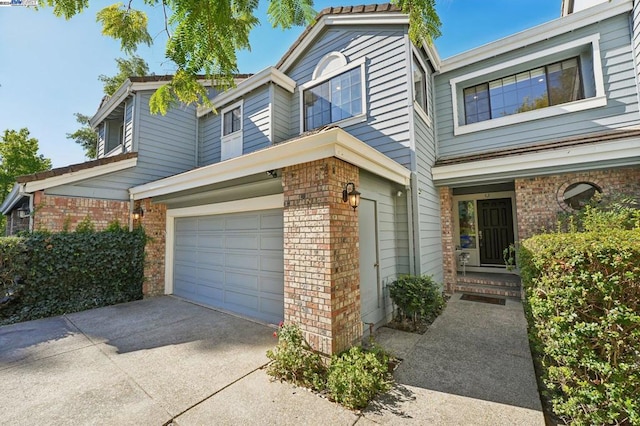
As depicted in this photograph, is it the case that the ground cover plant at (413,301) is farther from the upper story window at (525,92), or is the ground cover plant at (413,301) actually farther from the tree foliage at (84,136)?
the tree foliage at (84,136)

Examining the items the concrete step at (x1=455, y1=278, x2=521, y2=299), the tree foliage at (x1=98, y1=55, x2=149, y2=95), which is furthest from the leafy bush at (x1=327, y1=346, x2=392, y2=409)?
the tree foliage at (x1=98, y1=55, x2=149, y2=95)

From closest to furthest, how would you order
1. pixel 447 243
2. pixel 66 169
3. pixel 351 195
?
1. pixel 351 195
2. pixel 66 169
3. pixel 447 243

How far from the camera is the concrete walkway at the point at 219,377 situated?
262 centimetres

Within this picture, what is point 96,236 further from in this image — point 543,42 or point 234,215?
point 543,42

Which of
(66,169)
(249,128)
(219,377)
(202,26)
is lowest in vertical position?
(219,377)

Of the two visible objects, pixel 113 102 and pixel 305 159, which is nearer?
pixel 305 159

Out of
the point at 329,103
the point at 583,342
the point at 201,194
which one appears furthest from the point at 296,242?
the point at 329,103

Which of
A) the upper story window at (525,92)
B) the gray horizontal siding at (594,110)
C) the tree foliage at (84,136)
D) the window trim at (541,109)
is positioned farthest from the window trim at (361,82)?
the tree foliage at (84,136)

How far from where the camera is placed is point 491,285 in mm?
6844

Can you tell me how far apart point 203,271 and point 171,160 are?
4.03m

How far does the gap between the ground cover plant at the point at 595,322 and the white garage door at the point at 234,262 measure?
3.75 m

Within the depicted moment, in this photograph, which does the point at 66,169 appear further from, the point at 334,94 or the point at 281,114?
the point at 334,94

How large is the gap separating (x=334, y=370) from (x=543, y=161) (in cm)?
582

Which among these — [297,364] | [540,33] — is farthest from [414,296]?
[540,33]
